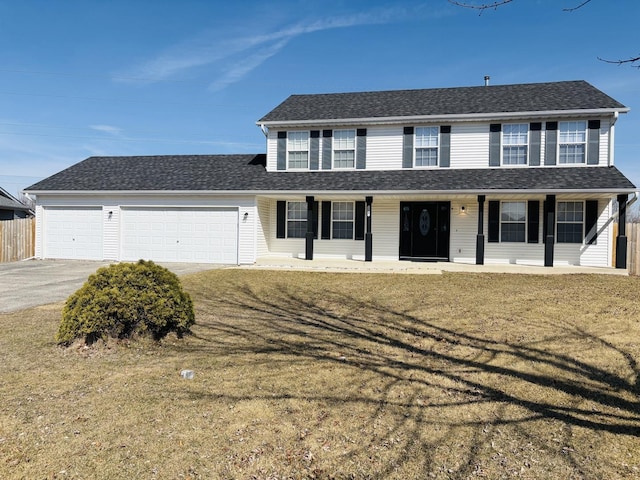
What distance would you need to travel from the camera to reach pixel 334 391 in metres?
4.29

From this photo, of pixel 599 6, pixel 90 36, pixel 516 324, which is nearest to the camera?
pixel 599 6

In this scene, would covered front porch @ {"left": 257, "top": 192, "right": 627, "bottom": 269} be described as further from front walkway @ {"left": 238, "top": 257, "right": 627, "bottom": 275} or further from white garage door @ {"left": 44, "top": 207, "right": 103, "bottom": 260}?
white garage door @ {"left": 44, "top": 207, "right": 103, "bottom": 260}

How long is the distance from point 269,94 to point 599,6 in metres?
26.1

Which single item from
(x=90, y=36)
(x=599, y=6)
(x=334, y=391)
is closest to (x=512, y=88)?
(x=599, y=6)

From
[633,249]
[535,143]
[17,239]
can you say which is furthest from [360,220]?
[17,239]

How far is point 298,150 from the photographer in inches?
687

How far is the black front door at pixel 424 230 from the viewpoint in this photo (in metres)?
16.6

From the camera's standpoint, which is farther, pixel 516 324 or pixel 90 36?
pixel 90 36

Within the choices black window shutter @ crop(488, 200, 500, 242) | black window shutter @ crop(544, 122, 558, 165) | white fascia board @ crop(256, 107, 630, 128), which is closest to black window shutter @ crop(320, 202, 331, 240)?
white fascia board @ crop(256, 107, 630, 128)

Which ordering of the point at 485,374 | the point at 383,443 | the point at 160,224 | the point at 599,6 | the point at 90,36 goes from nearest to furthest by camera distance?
the point at 383,443 → the point at 599,6 → the point at 485,374 → the point at 160,224 → the point at 90,36

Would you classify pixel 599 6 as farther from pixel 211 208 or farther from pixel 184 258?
pixel 184 258

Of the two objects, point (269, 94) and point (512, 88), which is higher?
point (269, 94)

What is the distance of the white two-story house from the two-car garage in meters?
0.05

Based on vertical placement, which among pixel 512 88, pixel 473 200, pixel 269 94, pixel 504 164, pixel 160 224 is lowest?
pixel 160 224
